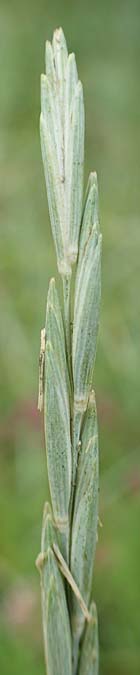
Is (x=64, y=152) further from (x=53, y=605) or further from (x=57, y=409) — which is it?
(x=53, y=605)

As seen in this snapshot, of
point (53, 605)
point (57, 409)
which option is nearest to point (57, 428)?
point (57, 409)

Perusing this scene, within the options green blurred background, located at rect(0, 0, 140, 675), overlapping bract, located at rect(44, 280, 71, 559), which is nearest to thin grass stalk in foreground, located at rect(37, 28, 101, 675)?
overlapping bract, located at rect(44, 280, 71, 559)

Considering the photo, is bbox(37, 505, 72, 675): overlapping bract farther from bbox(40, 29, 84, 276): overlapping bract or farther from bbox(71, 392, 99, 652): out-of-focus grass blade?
bbox(40, 29, 84, 276): overlapping bract

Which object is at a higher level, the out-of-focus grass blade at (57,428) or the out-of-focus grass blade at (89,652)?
the out-of-focus grass blade at (57,428)

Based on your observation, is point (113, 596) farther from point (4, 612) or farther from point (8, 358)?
point (8, 358)

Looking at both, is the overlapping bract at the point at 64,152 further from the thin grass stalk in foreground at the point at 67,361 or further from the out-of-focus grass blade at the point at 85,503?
the out-of-focus grass blade at the point at 85,503

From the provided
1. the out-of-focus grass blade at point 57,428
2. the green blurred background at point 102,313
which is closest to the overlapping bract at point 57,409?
the out-of-focus grass blade at point 57,428

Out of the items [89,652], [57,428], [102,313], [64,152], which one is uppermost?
[102,313]
